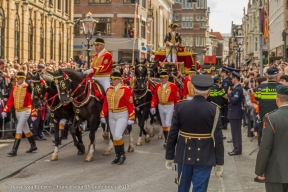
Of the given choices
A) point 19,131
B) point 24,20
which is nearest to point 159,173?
point 19,131

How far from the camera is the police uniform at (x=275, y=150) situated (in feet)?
22.2

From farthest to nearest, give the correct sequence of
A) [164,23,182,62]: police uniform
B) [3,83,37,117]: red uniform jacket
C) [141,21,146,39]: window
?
[141,21,146,39]: window
[164,23,182,62]: police uniform
[3,83,37,117]: red uniform jacket

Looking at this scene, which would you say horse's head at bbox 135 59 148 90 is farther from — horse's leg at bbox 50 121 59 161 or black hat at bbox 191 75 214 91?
black hat at bbox 191 75 214 91

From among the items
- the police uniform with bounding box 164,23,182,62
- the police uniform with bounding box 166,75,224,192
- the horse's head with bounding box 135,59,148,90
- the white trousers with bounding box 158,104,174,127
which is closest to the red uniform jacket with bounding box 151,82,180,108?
the white trousers with bounding box 158,104,174,127

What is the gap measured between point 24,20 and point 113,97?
66.3 feet

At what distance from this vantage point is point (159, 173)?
456 inches

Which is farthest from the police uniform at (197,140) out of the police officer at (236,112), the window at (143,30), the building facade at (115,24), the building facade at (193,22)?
the building facade at (193,22)

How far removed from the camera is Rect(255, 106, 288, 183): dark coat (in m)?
6.77

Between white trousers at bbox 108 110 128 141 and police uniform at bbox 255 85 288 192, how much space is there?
6.07 m

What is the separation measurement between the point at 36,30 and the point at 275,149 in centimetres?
2889

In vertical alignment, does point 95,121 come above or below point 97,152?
above

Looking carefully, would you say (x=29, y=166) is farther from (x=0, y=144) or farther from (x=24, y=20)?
(x=24, y=20)

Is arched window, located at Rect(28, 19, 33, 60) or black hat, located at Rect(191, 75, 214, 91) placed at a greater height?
arched window, located at Rect(28, 19, 33, 60)

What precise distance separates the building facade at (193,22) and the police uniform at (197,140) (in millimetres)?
118776
